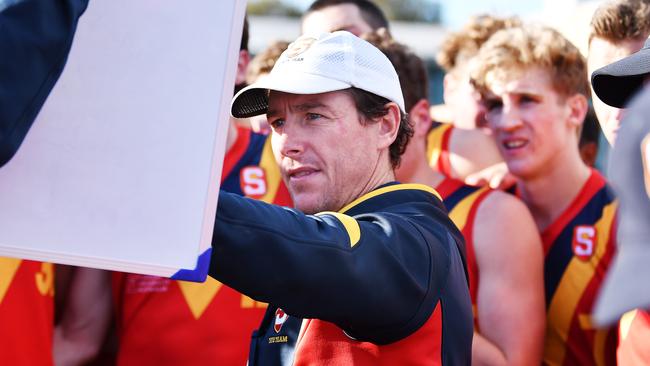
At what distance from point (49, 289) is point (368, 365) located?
137cm

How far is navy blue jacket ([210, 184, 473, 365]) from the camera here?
60.9 inches

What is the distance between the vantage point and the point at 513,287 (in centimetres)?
291

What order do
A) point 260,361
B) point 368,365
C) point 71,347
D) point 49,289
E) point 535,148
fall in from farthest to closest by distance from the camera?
point 535,148, point 71,347, point 49,289, point 260,361, point 368,365

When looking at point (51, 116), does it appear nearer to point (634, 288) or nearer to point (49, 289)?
point (634, 288)

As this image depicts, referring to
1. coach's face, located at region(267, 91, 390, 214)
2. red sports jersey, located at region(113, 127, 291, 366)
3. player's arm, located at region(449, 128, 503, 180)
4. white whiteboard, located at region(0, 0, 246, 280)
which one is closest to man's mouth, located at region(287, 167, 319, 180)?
coach's face, located at region(267, 91, 390, 214)

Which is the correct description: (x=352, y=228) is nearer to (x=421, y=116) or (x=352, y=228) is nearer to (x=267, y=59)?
(x=421, y=116)

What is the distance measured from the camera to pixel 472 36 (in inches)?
178

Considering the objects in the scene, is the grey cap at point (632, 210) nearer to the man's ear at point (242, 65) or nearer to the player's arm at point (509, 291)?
the player's arm at point (509, 291)

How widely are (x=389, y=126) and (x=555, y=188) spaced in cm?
135

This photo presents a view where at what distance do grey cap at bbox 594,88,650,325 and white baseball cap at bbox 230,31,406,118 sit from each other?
1228 millimetres

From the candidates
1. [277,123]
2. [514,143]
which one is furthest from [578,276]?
[277,123]

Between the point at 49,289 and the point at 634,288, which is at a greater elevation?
the point at 634,288

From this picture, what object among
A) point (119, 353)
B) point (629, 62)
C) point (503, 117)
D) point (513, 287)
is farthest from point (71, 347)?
point (629, 62)

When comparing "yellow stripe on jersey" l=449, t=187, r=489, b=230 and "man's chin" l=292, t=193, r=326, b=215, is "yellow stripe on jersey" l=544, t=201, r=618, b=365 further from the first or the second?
"man's chin" l=292, t=193, r=326, b=215
